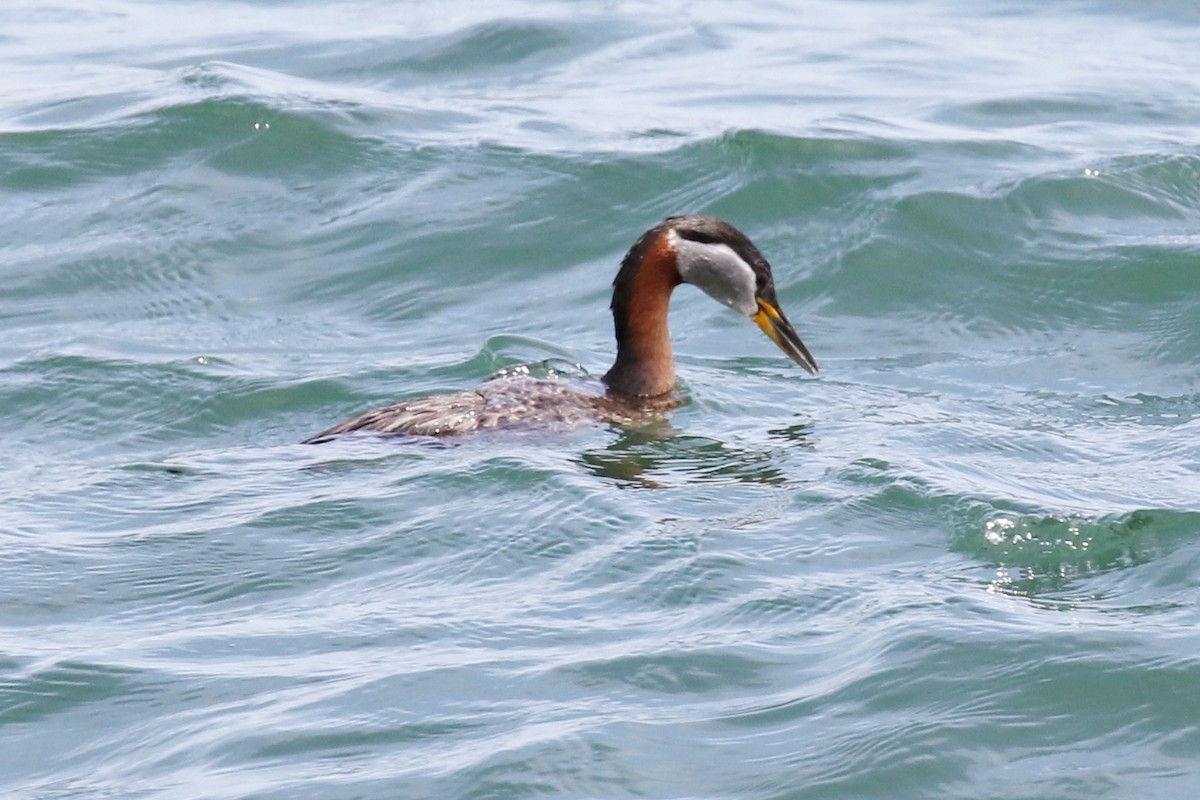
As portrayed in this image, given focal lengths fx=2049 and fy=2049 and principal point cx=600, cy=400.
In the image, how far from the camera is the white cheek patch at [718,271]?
34.8 ft

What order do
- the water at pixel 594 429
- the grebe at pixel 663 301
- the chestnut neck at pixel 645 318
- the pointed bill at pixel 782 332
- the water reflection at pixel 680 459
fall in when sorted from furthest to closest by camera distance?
the pointed bill at pixel 782 332, the chestnut neck at pixel 645 318, the grebe at pixel 663 301, the water reflection at pixel 680 459, the water at pixel 594 429

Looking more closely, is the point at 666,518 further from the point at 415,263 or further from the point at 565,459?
the point at 415,263

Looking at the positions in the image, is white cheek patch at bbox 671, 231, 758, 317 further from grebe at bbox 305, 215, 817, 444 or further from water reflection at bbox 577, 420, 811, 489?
water reflection at bbox 577, 420, 811, 489

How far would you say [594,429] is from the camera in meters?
9.82

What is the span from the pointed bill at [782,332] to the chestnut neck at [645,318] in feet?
1.64

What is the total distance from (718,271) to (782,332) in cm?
48

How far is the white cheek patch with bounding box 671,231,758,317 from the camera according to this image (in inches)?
417

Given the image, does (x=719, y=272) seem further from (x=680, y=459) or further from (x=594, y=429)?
(x=680, y=459)

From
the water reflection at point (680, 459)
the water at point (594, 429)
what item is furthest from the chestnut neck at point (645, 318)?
the water reflection at point (680, 459)

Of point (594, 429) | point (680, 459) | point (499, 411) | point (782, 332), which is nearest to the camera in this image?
point (680, 459)

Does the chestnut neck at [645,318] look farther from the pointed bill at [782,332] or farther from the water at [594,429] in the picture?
the pointed bill at [782,332]

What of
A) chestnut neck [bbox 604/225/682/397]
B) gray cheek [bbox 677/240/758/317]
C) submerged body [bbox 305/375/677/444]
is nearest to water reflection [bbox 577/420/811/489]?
submerged body [bbox 305/375/677/444]

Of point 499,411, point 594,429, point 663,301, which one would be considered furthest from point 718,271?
point 499,411

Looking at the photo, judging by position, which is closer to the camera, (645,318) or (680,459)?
(680,459)
